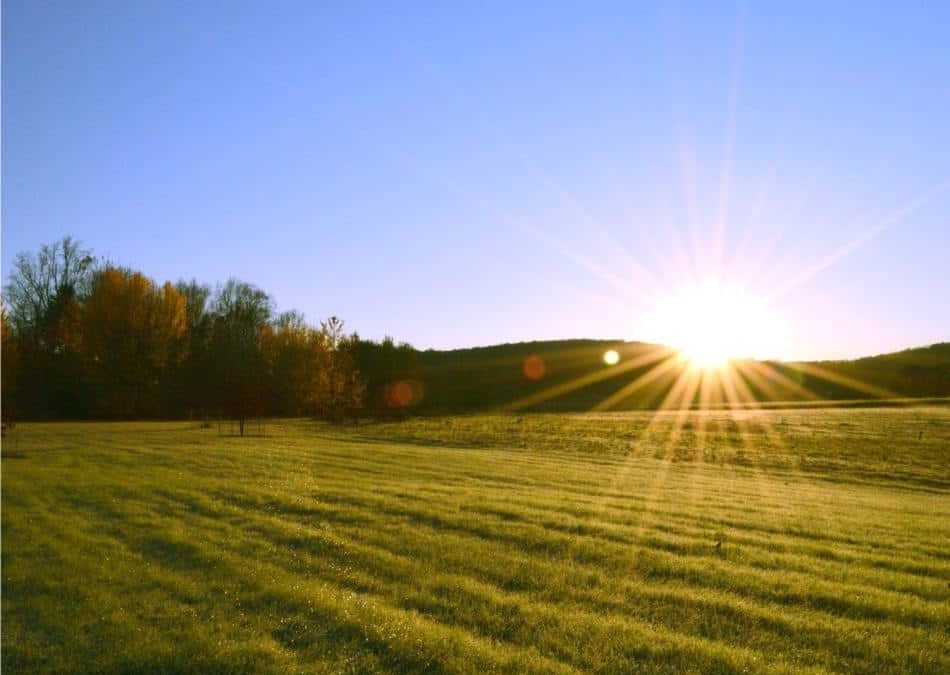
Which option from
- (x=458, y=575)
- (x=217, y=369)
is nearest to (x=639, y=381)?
(x=217, y=369)

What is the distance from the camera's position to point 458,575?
1066 cm

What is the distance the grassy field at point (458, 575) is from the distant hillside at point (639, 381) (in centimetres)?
7472

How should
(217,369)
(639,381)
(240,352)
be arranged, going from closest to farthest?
(240,352) < (217,369) < (639,381)

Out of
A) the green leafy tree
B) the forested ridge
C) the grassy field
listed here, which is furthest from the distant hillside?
the grassy field

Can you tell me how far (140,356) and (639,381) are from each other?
75052mm

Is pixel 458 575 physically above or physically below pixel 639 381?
below

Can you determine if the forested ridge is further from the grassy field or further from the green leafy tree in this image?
the grassy field

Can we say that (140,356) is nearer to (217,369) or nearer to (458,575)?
(217,369)

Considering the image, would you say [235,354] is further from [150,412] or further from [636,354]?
[636,354]

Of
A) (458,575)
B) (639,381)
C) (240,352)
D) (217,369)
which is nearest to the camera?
(458,575)

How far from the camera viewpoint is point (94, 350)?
7406 centimetres

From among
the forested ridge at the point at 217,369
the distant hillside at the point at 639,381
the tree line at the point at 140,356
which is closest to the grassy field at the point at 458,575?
the forested ridge at the point at 217,369

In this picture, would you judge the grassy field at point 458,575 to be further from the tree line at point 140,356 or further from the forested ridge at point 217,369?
the tree line at point 140,356

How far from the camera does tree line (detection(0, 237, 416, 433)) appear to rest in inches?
2648
